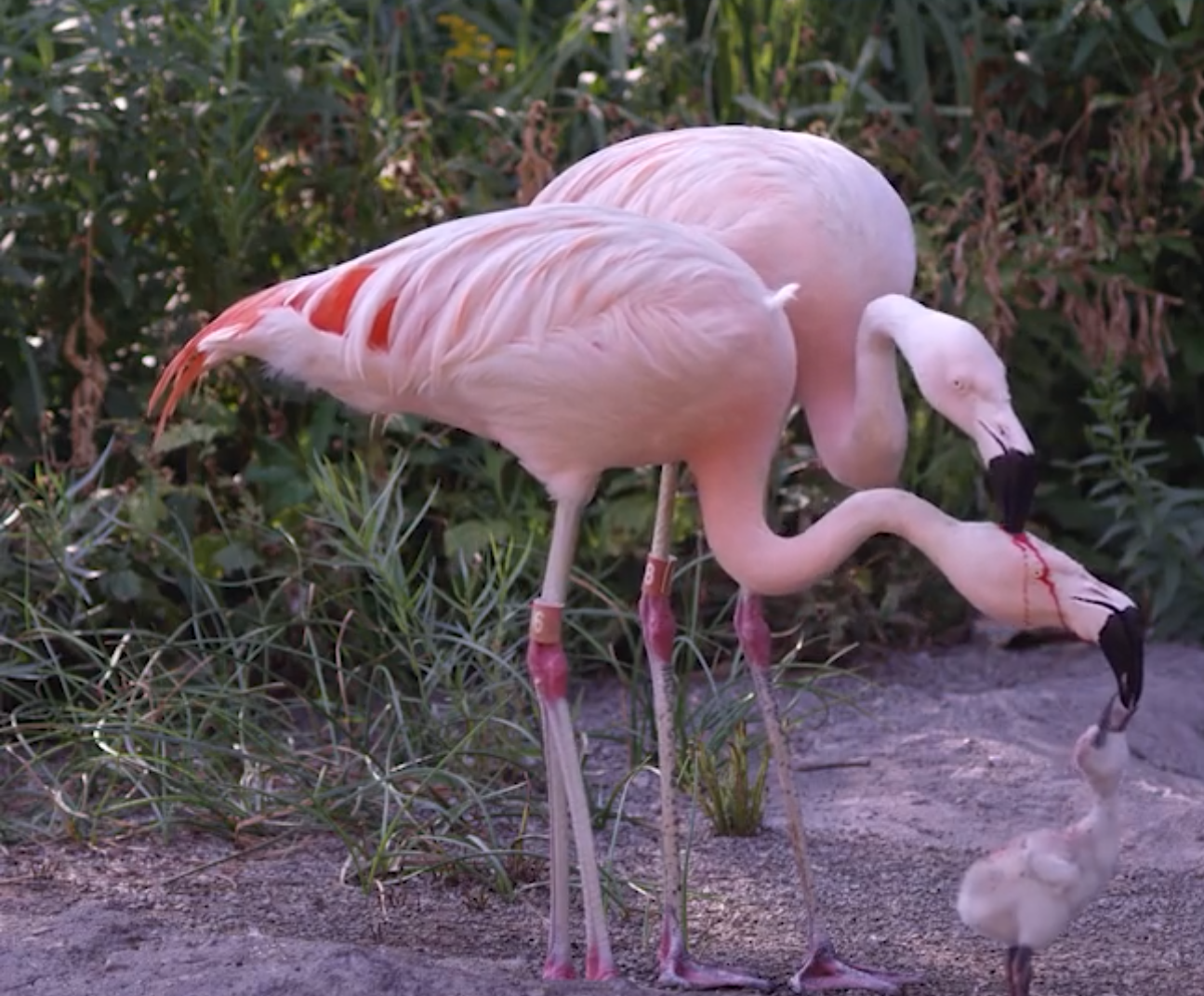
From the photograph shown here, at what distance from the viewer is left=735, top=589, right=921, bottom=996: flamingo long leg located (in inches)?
131

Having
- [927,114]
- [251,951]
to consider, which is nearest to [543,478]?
[251,951]

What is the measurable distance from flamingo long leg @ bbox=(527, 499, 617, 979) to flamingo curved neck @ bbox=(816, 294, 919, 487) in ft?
1.60

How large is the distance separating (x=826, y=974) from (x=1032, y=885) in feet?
1.77

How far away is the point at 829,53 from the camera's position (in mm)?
5926

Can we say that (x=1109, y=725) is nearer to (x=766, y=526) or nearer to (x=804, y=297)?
(x=766, y=526)

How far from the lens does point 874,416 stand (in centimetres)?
339

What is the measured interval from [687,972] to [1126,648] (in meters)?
0.94

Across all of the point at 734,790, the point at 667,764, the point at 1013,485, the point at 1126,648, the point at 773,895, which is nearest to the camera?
the point at 1126,648

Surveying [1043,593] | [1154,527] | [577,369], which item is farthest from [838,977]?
[1154,527]

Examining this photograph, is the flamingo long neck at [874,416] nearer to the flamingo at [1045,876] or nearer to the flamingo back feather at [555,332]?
the flamingo back feather at [555,332]

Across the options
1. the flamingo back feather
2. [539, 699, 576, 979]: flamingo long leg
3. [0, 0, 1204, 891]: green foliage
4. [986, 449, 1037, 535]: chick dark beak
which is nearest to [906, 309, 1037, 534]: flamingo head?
[986, 449, 1037, 535]: chick dark beak

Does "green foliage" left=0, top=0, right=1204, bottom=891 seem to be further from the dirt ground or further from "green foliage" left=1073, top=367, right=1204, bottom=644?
the dirt ground

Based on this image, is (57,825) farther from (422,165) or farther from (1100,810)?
(422,165)

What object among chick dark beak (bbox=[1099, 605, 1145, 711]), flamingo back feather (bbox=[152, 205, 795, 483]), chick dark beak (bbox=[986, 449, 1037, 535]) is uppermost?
flamingo back feather (bbox=[152, 205, 795, 483])
